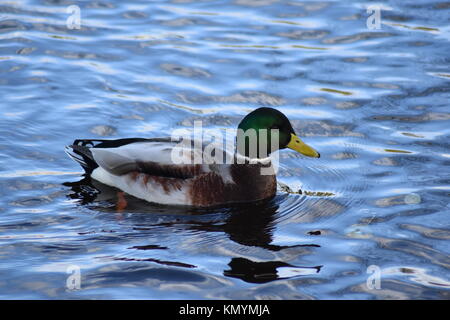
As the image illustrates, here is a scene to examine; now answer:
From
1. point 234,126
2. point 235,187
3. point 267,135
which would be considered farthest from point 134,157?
point 234,126

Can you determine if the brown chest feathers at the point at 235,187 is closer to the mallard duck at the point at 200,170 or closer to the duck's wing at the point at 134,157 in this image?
the mallard duck at the point at 200,170

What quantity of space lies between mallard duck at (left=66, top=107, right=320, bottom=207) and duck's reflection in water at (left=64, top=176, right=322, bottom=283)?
4.7 inches

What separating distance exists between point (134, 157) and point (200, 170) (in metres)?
0.77

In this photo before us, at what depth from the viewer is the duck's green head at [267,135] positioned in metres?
8.61

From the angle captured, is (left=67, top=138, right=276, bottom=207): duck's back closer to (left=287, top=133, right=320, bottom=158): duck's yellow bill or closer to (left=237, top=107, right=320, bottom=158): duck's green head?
(left=237, top=107, right=320, bottom=158): duck's green head

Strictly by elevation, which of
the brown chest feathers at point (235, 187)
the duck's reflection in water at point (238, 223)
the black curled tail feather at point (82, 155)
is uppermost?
the black curled tail feather at point (82, 155)

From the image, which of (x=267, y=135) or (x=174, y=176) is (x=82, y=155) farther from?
(x=267, y=135)

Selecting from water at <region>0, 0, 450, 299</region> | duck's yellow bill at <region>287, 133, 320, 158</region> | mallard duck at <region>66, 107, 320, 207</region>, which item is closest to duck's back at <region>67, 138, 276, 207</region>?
mallard duck at <region>66, 107, 320, 207</region>

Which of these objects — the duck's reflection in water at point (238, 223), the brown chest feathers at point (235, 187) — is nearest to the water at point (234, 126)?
the duck's reflection in water at point (238, 223)

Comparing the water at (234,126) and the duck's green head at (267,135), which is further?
the duck's green head at (267,135)

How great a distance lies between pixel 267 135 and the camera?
28.6 ft

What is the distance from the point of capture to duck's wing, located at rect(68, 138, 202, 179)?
8.59m

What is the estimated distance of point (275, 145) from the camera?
8.75 metres

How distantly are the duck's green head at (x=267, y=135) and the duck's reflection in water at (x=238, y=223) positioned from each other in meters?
0.55
